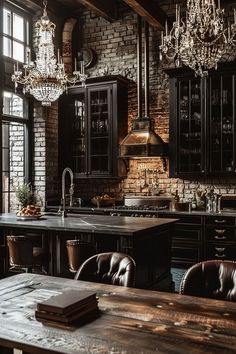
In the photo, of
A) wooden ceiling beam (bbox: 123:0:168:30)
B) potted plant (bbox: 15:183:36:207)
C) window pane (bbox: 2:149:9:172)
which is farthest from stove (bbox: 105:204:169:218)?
wooden ceiling beam (bbox: 123:0:168:30)

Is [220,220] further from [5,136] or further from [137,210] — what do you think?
[5,136]

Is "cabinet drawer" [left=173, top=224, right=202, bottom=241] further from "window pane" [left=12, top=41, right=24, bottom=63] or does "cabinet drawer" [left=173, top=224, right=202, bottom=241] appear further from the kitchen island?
"window pane" [left=12, top=41, right=24, bottom=63]

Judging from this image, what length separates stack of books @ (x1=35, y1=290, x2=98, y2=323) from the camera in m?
1.90

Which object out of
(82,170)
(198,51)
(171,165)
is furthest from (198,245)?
(198,51)

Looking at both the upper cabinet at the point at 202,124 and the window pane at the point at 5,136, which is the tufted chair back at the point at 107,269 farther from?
the window pane at the point at 5,136

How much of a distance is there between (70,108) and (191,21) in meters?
4.00

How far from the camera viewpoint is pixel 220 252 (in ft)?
19.8

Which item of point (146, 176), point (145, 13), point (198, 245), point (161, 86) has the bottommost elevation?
point (198, 245)

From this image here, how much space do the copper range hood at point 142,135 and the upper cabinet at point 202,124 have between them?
0.25 meters

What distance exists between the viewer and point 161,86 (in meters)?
7.26

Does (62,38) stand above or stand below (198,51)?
above

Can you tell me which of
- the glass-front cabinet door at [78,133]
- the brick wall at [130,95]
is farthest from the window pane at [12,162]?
the glass-front cabinet door at [78,133]

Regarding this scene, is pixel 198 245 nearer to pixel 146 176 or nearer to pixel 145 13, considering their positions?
pixel 146 176

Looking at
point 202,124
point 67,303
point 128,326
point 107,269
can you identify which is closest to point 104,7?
point 202,124
